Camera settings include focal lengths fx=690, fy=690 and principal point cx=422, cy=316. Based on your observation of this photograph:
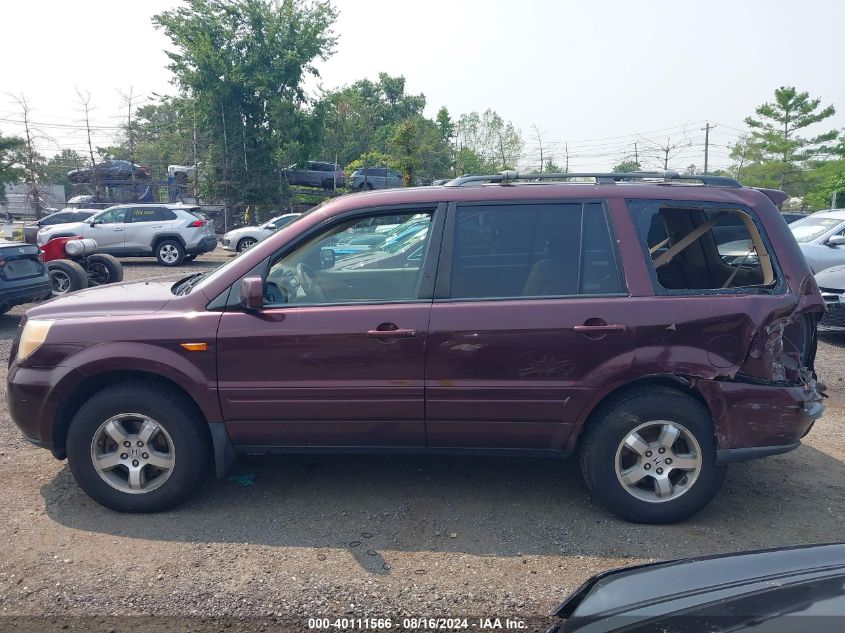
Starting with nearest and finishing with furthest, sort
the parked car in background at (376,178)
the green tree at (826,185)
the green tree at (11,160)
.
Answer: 1. the green tree at (11,160)
2. the green tree at (826,185)
3. the parked car in background at (376,178)

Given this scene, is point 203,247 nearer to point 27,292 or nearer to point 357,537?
point 27,292

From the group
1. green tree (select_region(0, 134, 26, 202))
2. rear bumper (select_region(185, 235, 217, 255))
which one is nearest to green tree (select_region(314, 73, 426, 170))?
green tree (select_region(0, 134, 26, 202))

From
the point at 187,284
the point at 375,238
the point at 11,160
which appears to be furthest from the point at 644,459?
the point at 11,160

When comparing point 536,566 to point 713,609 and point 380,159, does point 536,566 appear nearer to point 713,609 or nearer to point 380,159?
point 713,609

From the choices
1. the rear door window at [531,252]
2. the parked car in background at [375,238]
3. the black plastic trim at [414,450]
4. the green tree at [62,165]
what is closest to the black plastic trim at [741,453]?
the black plastic trim at [414,450]

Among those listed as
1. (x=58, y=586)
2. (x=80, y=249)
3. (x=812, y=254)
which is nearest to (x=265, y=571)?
(x=58, y=586)

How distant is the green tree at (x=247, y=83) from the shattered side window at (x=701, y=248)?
31134 mm

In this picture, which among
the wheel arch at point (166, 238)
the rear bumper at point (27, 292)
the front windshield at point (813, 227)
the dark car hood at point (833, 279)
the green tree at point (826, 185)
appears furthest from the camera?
the green tree at point (826, 185)

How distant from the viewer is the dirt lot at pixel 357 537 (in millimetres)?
3186

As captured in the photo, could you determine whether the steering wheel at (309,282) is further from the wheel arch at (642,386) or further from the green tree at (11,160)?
the green tree at (11,160)

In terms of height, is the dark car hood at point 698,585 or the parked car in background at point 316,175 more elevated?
the parked car in background at point 316,175

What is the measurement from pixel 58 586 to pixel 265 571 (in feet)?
3.18

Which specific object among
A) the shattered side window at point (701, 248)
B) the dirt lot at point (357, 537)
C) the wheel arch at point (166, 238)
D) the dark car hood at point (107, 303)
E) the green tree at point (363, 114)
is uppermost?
the green tree at point (363, 114)

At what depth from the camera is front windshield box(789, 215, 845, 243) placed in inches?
463
